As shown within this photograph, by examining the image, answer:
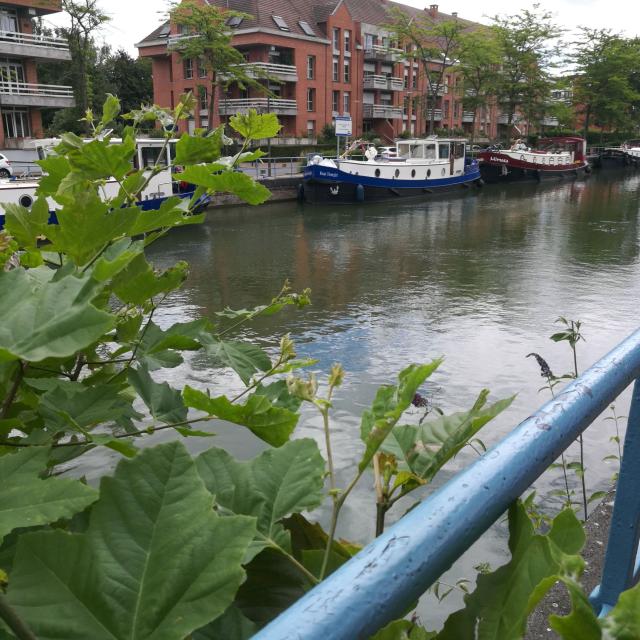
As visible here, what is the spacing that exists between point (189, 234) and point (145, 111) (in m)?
15.6

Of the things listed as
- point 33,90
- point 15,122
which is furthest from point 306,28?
point 15,122

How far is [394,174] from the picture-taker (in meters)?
24.8

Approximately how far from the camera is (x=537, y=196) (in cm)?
2759

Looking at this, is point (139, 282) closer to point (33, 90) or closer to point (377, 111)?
point (33, 90)

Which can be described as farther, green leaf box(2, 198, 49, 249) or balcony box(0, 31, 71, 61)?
balcony box(0, 31, 71, 61)

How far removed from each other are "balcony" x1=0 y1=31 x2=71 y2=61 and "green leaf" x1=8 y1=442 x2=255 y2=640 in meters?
34.7

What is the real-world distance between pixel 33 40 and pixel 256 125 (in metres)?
35.4

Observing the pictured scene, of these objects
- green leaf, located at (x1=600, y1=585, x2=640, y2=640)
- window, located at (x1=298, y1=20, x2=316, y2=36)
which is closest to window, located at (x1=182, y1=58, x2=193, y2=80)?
window, located at (x1=298, y1=20, x2=316, y2=36)

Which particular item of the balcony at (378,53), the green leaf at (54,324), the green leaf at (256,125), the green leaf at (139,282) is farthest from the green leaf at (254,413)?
the balcony at (378,53)

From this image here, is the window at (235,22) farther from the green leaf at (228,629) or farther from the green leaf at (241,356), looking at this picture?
the green leaf at (228,629)

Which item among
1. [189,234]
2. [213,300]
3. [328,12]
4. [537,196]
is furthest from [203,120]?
[213,300]

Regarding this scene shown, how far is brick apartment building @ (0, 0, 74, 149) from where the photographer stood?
31.1 metres

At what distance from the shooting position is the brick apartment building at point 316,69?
38.7 metres

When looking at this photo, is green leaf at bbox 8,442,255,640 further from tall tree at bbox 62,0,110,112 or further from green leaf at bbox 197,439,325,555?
tall tree at bbox 62,0,110,112
